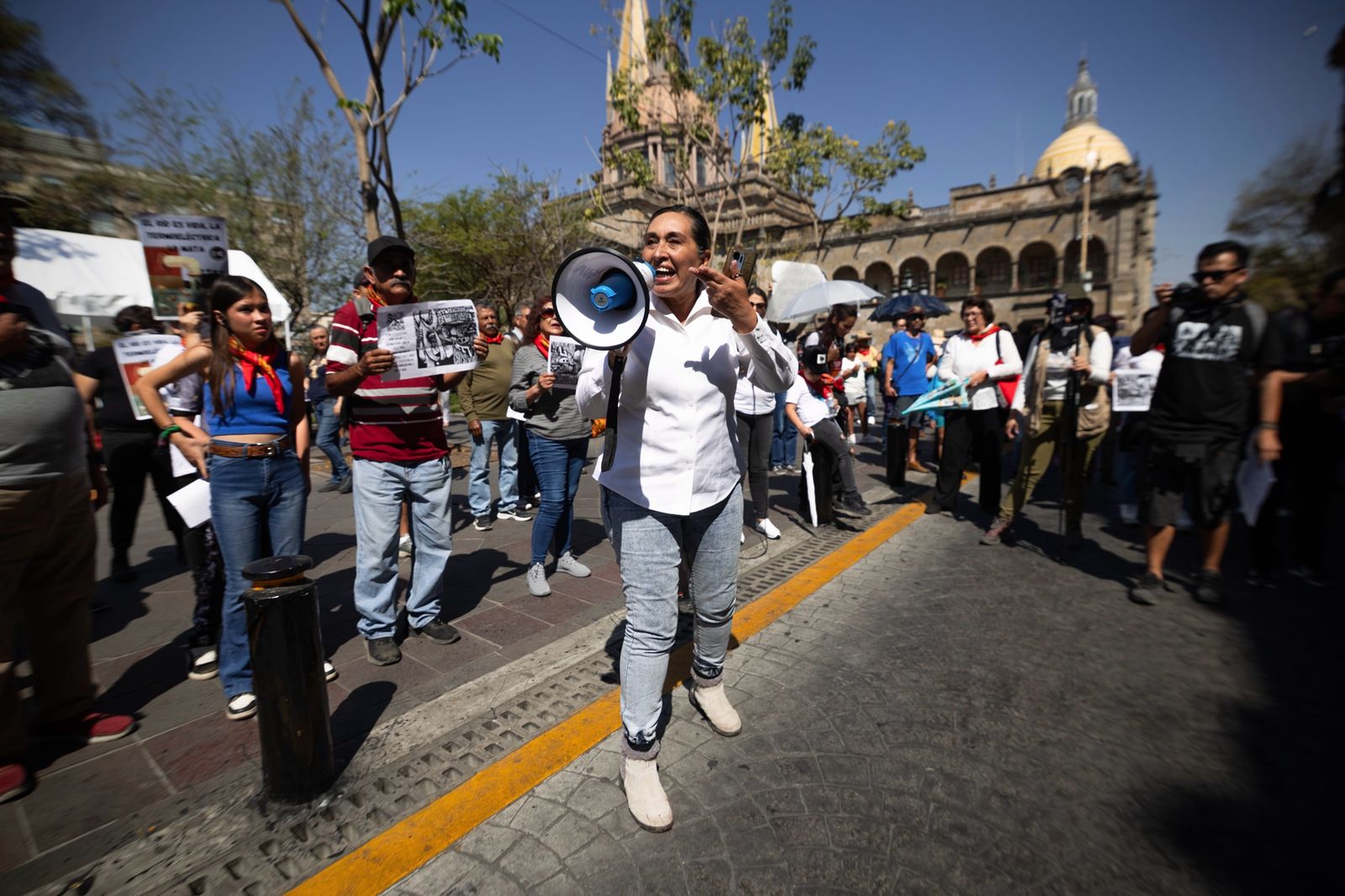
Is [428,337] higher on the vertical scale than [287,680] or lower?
higher

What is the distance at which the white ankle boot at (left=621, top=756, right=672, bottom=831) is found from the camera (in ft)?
7.42

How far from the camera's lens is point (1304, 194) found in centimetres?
302

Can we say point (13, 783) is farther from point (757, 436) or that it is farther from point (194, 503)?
point (757, 436)

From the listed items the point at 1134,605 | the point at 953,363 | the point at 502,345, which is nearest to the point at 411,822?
the point at 1134,605

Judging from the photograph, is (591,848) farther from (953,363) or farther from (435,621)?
(953,363)

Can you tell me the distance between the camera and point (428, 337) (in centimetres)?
331

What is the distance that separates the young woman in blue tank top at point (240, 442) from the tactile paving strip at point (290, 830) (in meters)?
0.91

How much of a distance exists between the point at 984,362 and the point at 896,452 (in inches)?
78.9

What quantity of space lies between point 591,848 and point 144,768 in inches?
79.0

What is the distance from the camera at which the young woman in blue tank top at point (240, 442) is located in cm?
305

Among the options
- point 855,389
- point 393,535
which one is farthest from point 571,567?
point 855,389

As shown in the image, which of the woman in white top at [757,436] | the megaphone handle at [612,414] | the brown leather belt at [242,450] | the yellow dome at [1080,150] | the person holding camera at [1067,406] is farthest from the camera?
the yellow dome at [1080,150]

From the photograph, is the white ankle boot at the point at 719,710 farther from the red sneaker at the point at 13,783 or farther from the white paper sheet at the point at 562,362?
the red sneaker at the point at 13,783

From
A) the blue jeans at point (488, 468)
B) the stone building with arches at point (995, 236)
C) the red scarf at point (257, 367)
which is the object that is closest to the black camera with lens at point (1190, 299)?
the red scarf at point (257, 367)
